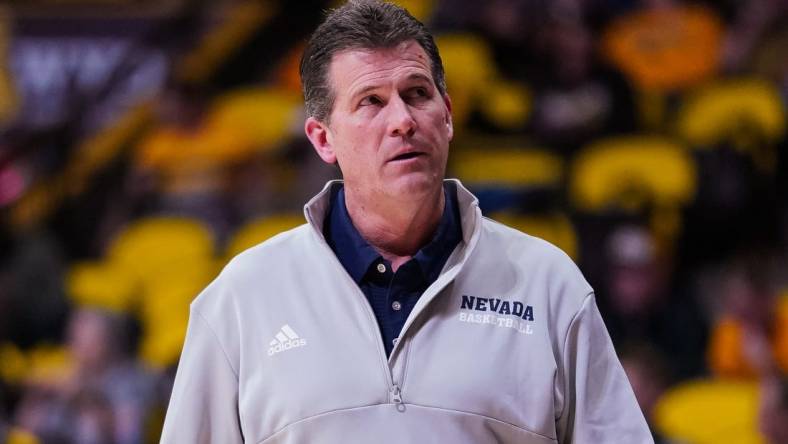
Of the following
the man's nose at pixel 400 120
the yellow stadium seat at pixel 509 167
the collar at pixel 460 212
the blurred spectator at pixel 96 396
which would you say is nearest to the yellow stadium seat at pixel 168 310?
the blurred spectator at pixel 96 396

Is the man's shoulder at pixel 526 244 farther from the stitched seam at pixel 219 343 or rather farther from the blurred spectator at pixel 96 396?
the blurred spectator at pixel 96 396

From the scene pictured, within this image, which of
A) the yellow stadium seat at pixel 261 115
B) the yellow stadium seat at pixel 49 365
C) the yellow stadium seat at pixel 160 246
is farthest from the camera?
the yellow stadium seat at pixel 261 115

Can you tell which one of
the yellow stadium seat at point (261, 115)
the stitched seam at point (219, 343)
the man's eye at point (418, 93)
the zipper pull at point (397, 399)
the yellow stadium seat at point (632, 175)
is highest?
the yellow stadium seat at point (261, 115)

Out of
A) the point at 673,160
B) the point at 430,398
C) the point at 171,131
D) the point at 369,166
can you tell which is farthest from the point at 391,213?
the point at 171,131

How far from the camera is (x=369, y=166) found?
7.45 ft

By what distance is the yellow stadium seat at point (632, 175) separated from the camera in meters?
6.18

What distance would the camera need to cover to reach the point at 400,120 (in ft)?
7.24

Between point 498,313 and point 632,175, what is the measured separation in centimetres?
424

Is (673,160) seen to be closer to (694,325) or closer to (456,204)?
(694,325)

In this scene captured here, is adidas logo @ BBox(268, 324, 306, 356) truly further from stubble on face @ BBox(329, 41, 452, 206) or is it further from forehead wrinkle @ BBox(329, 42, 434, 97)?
forehead wrinkle @ BBox(329, 42, 434, 97)

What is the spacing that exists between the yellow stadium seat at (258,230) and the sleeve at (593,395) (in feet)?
14.9

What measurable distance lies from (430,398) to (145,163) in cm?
561

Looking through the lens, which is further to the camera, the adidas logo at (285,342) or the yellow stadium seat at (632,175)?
the yellow stadium seat at (632,175)

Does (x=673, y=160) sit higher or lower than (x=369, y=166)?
higher
